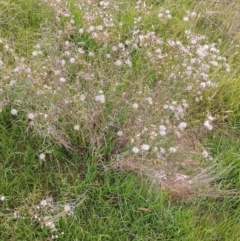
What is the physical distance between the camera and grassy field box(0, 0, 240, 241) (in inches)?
83.0

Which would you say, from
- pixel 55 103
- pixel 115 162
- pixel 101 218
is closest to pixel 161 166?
pixel 115 162

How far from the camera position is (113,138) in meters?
2.32

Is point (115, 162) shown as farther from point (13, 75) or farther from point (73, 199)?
point (13, 75)

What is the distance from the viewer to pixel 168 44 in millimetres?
2723

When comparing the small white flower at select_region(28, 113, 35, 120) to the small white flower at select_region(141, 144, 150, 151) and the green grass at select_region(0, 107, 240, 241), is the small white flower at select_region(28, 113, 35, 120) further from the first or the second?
the small white flower at select_region(141, 144, 150, 151)

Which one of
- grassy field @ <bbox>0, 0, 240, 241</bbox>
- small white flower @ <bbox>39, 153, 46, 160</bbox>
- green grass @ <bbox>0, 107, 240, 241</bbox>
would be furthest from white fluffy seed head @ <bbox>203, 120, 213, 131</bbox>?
small white flower @ <bbox>39, 153, 46, 160</bbox>

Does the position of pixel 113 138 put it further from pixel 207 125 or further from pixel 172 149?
pixel 207 125

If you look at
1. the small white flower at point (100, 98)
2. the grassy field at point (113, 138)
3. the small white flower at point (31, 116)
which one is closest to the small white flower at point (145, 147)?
the grassy field at point (113, 138)

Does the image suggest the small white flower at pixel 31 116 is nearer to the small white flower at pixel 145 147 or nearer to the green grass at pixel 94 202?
the green grass at pixel 94 202

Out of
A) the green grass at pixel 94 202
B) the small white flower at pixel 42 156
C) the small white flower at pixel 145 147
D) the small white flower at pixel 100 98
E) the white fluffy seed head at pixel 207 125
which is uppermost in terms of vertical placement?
the small white flower at pixel 100 98

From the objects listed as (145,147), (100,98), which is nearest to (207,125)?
(145,147)

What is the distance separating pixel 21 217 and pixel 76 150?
0.50 meters

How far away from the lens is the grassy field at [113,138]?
2.11 m

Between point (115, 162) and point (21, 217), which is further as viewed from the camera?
point (115, 162)
